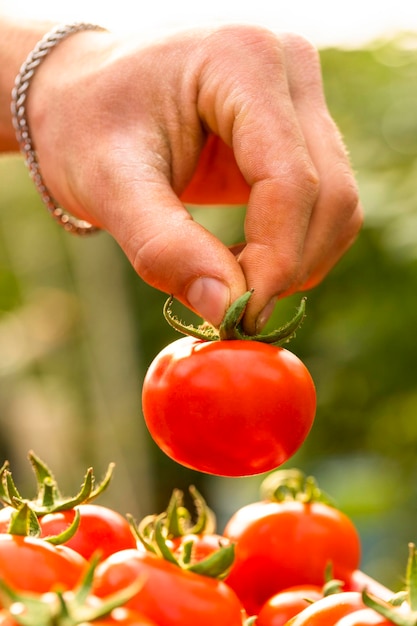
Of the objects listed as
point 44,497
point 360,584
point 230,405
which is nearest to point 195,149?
point 230,405

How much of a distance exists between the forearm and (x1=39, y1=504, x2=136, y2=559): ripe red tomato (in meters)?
0.71

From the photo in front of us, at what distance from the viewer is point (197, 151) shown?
1305 millimetres

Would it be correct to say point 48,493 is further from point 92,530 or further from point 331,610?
point 331,610

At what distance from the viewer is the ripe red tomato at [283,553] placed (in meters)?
1.21

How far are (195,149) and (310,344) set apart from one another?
9.67 feet

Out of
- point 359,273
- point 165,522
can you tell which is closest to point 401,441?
point 359,273

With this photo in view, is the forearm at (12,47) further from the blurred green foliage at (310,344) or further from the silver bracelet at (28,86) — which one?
the blurred green foliage at (310,344)

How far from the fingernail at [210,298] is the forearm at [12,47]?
553mm

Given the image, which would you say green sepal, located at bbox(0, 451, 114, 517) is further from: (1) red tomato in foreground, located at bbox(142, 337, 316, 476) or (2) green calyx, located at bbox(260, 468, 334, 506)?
(2) green calyx, located at bbox(260, 468, 334, 506)

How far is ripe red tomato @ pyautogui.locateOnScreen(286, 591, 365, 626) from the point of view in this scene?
847 mm

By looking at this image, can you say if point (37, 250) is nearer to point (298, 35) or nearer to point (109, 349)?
point (109, 349)

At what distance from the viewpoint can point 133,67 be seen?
1.27m

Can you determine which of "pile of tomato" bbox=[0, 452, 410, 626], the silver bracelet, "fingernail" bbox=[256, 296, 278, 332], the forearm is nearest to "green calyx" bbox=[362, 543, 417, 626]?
"pile of tomato" bbox=[0, 452, 410, 626]

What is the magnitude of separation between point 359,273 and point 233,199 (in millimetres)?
2447
